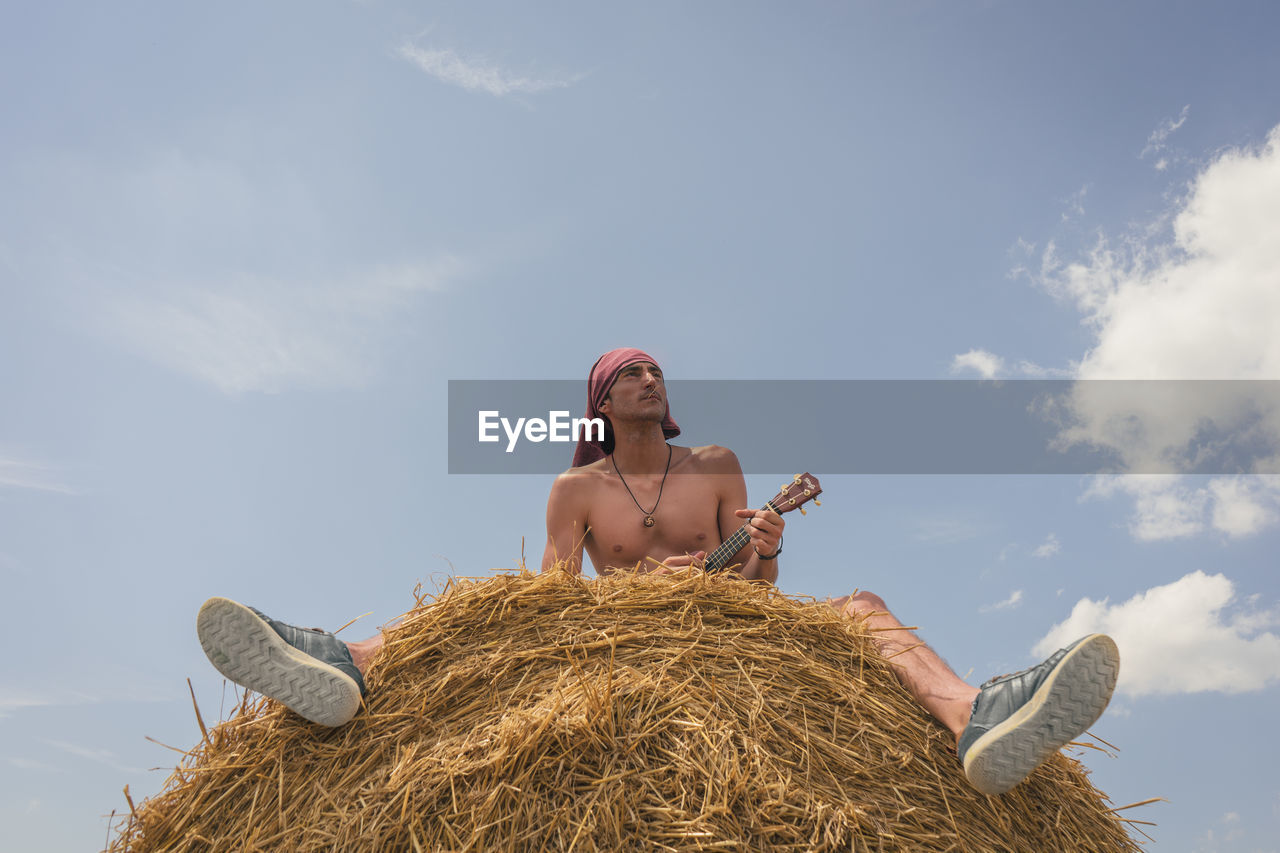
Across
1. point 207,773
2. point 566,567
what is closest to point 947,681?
point 566,567

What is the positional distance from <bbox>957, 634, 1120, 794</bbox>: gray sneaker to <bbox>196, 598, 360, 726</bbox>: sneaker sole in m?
1.89


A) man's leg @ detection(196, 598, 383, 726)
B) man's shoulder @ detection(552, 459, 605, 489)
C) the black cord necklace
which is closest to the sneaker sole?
man's leg @ detection(196, 598, 383, 726)

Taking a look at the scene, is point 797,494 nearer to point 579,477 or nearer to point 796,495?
point 796,495

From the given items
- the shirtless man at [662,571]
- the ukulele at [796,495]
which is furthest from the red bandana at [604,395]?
the ukulele at [796,495]

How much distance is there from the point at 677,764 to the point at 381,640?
1.22 metres

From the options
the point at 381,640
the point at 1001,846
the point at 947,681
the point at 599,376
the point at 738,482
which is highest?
the point at 599,376

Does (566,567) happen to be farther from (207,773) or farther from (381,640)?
(207,773)

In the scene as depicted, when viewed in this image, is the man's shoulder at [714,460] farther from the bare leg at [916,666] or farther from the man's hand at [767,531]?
the bare leg at [916,666]

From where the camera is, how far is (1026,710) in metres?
2.33

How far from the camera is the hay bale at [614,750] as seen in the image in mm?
2197

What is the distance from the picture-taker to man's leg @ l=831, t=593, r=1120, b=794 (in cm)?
229

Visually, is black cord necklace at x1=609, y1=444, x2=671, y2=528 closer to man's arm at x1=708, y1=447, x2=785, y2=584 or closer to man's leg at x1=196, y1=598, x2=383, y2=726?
man's arm at x1=708, y1=447, x2=785, y2=584

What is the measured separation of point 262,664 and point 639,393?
2417 millimetres

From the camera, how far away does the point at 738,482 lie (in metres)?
4.54
